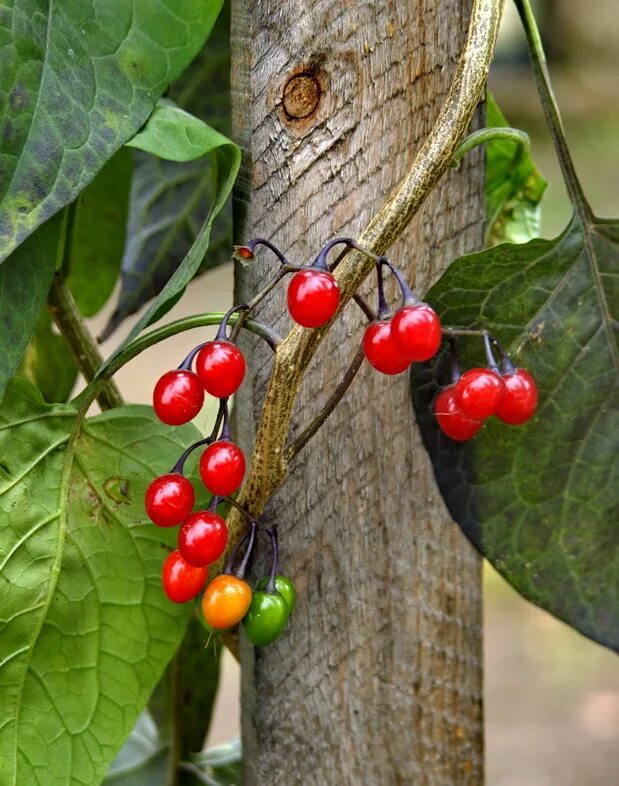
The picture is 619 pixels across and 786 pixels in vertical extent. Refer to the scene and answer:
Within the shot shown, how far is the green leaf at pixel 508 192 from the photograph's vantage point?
0.68m

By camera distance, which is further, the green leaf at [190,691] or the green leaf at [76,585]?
the green leaf at [190,691]

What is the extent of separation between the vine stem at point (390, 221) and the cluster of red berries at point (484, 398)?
0.24 feet

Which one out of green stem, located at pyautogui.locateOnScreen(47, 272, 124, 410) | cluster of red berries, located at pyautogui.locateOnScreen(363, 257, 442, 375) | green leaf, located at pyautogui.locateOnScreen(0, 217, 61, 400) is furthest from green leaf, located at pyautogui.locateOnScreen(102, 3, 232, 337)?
cluster of red berries, located at pyautogui.locateOnScreen(363, 257, 442, 375)

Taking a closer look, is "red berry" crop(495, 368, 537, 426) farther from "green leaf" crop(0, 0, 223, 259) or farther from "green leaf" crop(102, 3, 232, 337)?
"green leaf" crop(102, 3, 232, 337)

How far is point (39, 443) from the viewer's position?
1.76ft

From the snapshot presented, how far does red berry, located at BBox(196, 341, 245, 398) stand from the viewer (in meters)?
0.45

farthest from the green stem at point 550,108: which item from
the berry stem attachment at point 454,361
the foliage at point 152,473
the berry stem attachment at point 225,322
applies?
the berry stem attachment at point 225,322

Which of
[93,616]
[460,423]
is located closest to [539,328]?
[460,423]

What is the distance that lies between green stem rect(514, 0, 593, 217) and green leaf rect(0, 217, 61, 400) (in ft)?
0.94

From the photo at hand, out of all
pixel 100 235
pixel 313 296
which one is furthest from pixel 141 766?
pixel 313 296

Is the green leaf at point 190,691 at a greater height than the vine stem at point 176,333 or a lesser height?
lesser

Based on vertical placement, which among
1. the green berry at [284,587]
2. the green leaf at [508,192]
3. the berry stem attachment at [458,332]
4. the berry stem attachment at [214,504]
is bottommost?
the green berry at [284,587]

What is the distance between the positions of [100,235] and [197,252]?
0.30 meters

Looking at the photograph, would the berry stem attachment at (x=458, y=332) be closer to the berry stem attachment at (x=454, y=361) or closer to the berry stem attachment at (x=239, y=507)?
the berry stem attachment at (x=454, y=361)
